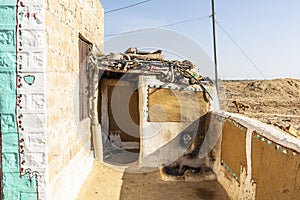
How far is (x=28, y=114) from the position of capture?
10.2ft

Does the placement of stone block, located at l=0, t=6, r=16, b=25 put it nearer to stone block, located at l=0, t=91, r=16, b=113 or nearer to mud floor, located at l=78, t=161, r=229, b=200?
stone block, located at l=0, t=91, r=16, b=113

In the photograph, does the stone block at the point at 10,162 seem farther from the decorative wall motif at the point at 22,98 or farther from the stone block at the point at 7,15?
the stone block at the point at 7,15

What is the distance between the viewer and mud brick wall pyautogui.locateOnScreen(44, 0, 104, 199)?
3.36m

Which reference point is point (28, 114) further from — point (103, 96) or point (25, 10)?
point (103, 96)

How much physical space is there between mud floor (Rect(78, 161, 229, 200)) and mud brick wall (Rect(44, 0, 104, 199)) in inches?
11.8

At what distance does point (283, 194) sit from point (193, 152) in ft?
11.7

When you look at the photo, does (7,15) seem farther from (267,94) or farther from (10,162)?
(267,94)

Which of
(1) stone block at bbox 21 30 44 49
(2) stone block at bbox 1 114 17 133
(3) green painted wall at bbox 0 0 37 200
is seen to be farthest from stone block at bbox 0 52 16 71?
(2) stone block at bbox 1 114 17 133

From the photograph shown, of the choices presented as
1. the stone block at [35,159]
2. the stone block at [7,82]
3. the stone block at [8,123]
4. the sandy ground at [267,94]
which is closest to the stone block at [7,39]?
the stone block at [7,82]

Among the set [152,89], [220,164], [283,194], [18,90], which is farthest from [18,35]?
[220,164]

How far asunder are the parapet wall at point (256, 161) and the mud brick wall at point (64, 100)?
2549mm

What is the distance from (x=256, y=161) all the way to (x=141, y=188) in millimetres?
2501

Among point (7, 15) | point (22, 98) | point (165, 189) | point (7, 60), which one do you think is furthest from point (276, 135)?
point (7, 15)

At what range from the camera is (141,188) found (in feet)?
17.5
